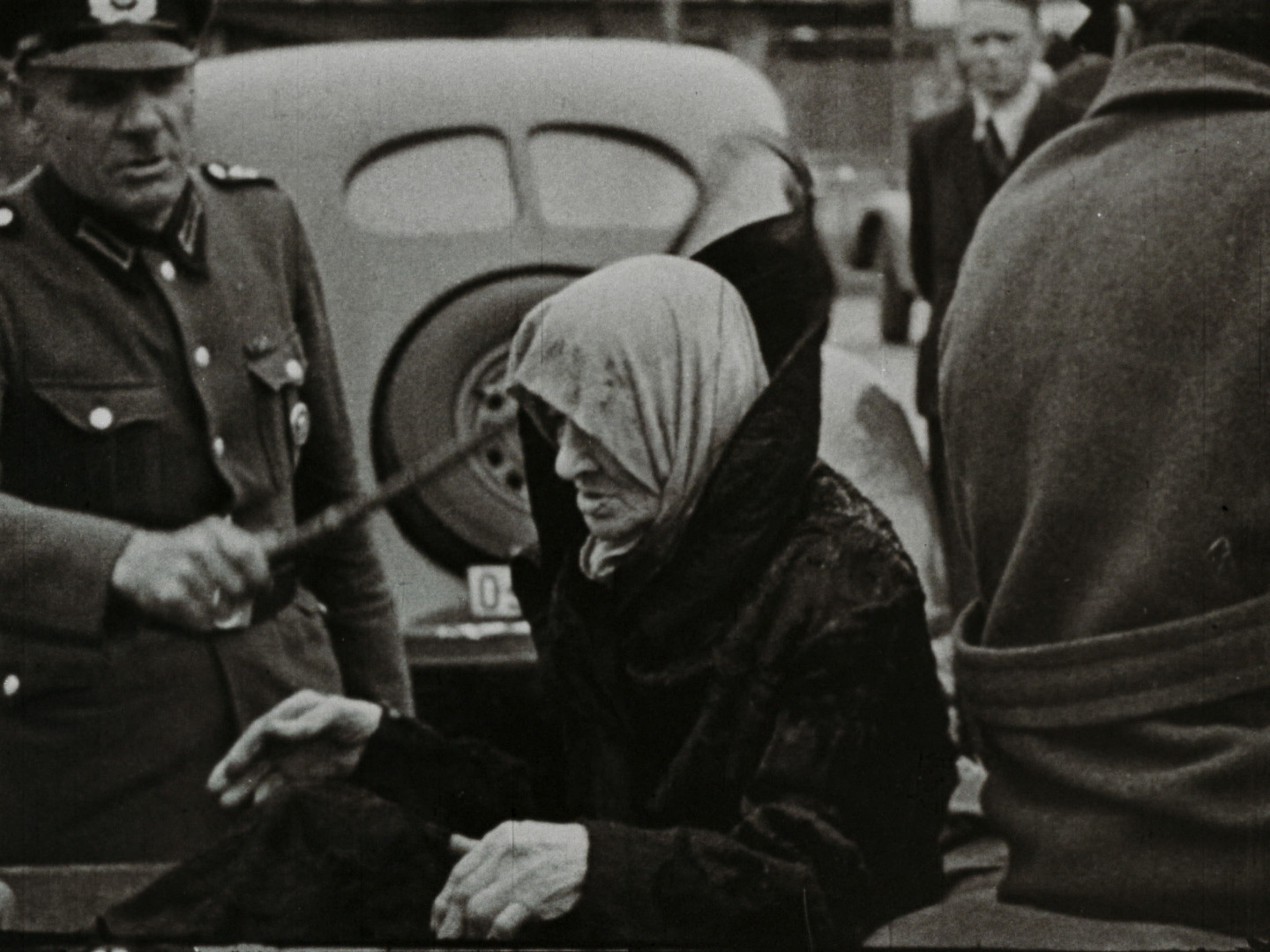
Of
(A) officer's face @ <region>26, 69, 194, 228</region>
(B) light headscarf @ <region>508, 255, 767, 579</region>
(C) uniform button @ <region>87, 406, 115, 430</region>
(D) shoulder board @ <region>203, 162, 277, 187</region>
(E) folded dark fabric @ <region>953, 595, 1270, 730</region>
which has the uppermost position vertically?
(A) officer's face @ <region>26, 69, 194, 228</region>

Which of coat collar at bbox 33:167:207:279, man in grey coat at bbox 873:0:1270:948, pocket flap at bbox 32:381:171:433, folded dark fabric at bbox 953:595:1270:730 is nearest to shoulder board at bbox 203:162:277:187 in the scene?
coat collar at bbox 33:167:207:279

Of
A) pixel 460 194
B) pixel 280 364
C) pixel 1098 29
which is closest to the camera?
pixel 1098 29

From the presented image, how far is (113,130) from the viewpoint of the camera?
246 centimetres

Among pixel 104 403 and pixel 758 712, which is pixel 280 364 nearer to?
pixel 104 403

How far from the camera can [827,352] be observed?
119 inches

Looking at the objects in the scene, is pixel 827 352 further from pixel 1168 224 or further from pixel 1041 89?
pixel 1041 89

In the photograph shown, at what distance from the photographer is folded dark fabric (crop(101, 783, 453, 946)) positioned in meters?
2.20

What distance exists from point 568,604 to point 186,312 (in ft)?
2.21

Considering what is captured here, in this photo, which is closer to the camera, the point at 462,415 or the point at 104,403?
the point at 104,403

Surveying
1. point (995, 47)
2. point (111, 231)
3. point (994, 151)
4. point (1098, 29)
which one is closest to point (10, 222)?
point (111, 231)

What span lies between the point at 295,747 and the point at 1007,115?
3096 millimetres

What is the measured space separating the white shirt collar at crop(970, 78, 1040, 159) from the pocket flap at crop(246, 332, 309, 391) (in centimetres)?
Result: 254

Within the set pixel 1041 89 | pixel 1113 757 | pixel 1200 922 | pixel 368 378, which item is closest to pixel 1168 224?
pixel 1113 757

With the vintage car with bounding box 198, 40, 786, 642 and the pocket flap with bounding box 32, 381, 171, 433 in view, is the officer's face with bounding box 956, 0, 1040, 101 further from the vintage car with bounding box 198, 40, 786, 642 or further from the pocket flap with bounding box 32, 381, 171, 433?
the pocket flap with bounding box 32, 381, 171, 433
